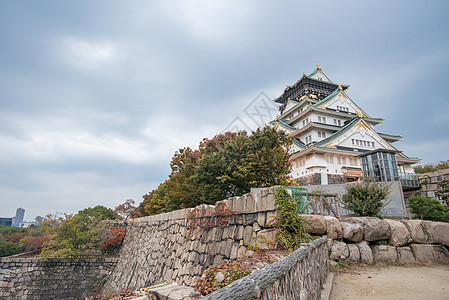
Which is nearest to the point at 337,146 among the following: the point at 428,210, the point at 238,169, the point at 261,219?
the point at 428,210

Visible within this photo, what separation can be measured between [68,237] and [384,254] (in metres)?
17.8

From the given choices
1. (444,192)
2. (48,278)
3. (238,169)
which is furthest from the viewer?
(48,278)

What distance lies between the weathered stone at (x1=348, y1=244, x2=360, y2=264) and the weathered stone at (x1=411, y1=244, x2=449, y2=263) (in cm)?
185

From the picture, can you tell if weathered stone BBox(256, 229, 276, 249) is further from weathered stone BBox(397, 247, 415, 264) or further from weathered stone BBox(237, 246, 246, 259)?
weathered stone BBox(397, 247, 415, 264)

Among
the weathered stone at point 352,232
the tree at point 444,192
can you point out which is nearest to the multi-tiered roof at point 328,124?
the tree at point 444,192

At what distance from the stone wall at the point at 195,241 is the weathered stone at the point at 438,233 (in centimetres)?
546

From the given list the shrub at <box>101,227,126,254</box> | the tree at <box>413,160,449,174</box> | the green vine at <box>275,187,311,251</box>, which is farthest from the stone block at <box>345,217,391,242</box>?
the tree at <box>413,160,449,174</box>

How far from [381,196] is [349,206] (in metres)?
1.02

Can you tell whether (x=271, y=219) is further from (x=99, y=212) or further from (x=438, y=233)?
(x=99, y=212)

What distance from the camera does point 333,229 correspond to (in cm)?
586

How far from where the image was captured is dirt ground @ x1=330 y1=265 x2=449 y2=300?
3.82 m

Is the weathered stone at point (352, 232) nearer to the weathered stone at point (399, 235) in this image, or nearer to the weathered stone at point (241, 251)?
the weathered stone at point (399, 235)

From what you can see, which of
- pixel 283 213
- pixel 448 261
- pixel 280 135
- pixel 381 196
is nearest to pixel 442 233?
pixel 448 261

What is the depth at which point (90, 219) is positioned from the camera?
1814 centimetres
